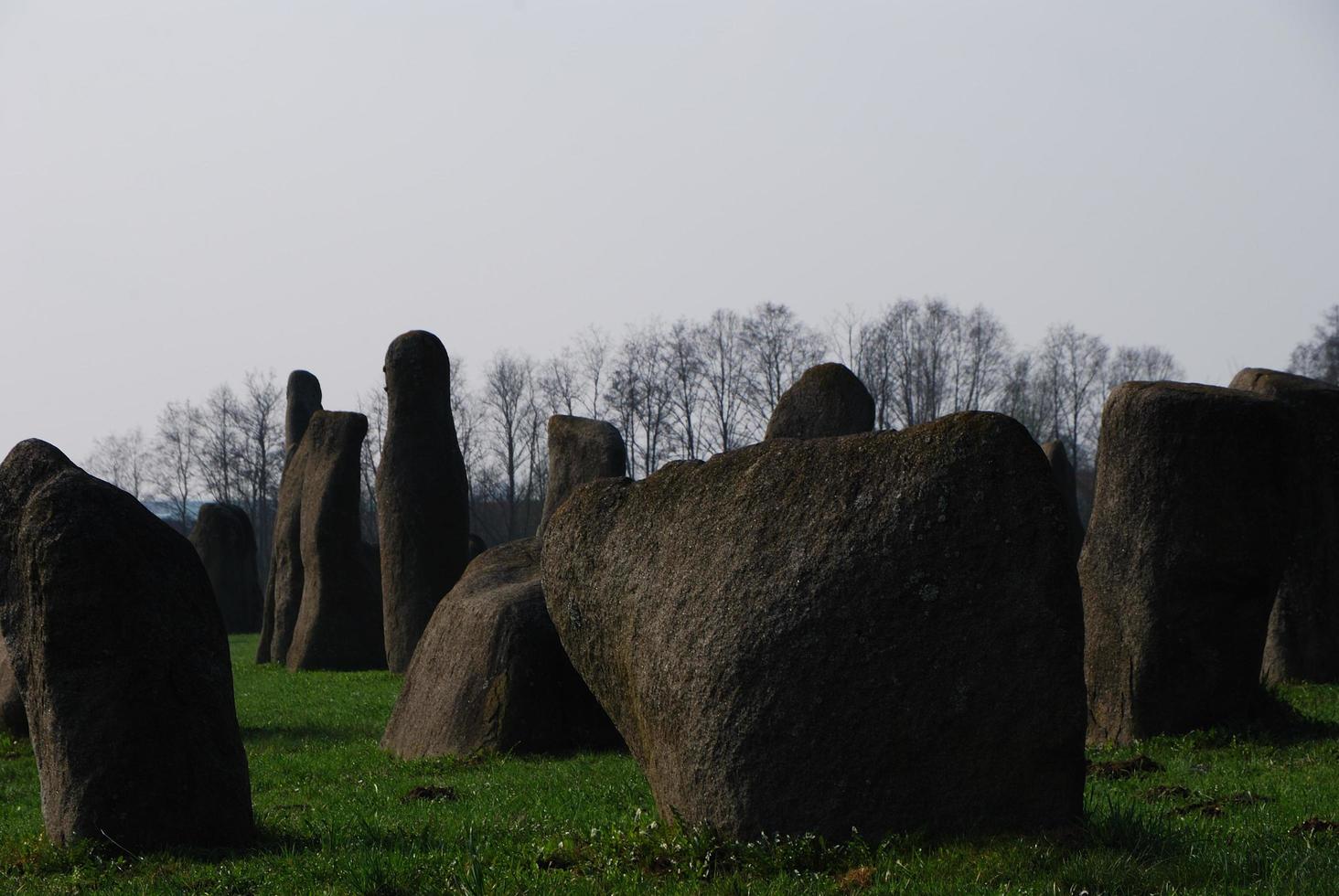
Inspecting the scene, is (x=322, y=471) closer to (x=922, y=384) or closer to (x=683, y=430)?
(x=683, y=430)

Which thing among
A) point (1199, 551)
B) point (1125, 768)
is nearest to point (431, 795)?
point (1125, 768)

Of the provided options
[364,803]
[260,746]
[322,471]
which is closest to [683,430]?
[322,471]

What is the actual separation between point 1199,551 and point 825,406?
25.3 feet

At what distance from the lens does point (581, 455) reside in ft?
74.7

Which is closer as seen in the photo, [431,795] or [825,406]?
[431,795]

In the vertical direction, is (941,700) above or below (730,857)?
above

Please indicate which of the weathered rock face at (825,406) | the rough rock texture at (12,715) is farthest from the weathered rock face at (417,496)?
the rough rock texture at (12,715)

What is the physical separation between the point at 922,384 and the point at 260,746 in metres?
64.1

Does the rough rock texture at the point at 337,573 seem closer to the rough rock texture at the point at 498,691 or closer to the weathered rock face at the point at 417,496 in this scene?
the weathered rock face at the point at 417,496

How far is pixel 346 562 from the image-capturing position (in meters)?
25.9

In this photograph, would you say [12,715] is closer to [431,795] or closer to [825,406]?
[431,795]

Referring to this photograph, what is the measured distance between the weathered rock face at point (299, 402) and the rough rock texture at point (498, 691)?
2690cm

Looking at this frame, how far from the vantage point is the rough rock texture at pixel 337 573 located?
25438mm

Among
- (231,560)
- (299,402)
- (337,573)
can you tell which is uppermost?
(299,402)
